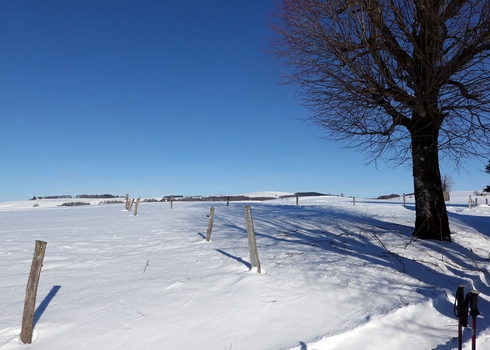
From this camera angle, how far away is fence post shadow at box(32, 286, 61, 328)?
4582mm

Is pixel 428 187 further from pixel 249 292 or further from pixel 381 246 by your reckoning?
pixel 249 292

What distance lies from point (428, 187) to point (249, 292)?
21.2 feet

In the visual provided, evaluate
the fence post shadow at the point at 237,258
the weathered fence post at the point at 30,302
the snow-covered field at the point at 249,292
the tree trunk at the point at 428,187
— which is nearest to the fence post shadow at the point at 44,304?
the snow-covered field at the point at 249,292

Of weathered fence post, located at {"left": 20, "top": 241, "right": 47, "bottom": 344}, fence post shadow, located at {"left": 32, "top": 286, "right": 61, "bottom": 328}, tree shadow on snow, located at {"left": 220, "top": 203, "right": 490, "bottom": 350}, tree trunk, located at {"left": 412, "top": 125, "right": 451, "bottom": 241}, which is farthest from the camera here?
tree trunk, located at {"left": 412, "top": 125, "right": 451, "bottom": 241}

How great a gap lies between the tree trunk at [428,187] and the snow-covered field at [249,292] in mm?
488

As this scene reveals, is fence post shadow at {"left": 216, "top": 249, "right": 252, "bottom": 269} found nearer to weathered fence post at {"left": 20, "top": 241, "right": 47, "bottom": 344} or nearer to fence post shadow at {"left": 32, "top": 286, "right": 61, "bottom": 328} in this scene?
fence post shadow at {"left": 32, "top": 286, "right": 61, "bottom": 328}

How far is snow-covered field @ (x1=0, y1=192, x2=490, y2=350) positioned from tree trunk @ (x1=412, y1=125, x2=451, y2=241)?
0.49 meters

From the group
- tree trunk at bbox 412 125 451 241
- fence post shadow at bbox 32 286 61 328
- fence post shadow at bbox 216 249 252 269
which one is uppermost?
tree trunk at bbox 412 125 451 241

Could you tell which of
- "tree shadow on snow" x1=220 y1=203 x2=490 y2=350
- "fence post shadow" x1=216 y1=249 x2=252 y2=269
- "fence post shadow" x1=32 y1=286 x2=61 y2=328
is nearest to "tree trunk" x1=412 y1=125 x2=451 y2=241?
"tree shadow on snow" x1=220 y1=203 x2=490 y2=350

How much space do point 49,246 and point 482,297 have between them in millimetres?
9662

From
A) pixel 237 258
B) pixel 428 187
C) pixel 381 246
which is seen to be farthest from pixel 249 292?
pixel 428 187

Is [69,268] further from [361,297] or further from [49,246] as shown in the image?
[361,297]

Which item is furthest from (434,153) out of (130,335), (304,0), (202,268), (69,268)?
(69,268)

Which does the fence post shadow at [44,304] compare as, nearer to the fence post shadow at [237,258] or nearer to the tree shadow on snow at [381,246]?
the fence post shadow at [237,258]
